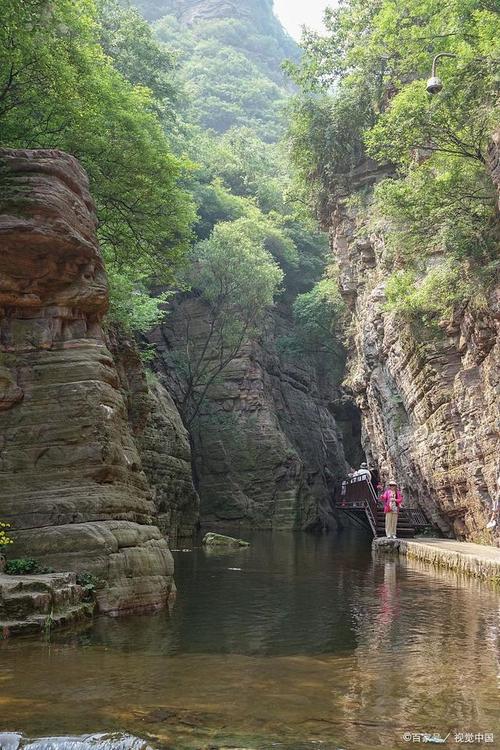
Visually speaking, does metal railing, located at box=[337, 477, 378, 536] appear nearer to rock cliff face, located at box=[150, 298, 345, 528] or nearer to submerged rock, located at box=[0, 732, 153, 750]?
rock cliff face, located at box=[150, 298, 345, 528]

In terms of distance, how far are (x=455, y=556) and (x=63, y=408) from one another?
A: 10.0m

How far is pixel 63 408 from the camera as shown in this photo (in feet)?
35.4

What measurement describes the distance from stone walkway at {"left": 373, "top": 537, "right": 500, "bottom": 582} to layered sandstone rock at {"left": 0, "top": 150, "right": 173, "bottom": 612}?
687cm

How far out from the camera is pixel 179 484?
26.7 meters

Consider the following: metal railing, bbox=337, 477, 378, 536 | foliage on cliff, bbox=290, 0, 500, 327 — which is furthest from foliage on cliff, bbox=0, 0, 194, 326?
metal railing, bbox=337, 477, 378, 536

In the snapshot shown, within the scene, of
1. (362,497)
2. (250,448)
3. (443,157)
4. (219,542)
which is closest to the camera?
(443,157)

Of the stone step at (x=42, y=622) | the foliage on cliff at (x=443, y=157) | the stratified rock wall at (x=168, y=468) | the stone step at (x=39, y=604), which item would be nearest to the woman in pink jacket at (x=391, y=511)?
the foliage on cliff at (x=443, y=157)

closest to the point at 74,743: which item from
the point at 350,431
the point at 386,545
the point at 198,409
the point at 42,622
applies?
the point at 42,622

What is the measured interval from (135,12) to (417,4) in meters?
22.9

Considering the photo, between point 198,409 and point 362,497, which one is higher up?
point 198,409

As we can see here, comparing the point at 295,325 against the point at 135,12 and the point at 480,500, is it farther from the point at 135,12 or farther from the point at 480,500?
the point at 480,500

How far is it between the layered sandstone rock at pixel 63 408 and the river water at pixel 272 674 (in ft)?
3.77

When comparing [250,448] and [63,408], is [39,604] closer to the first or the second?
[63,408]

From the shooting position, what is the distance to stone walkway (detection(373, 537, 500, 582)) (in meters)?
13.5
